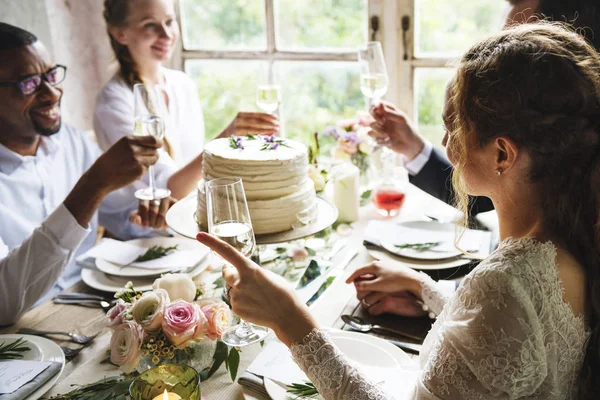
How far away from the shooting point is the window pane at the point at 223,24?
9.62 ft

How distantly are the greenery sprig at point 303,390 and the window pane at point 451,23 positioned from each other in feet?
6.71

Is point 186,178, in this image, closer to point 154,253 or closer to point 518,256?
point 154,253

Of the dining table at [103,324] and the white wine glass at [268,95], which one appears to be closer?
the dining table at [103,324]

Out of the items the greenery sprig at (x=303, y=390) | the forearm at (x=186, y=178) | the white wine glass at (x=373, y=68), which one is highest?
the white wine glass at (x=373, y=68)

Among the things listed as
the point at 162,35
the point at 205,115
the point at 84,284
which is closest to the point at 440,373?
the point at 84,284

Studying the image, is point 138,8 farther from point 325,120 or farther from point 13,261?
point 13,261

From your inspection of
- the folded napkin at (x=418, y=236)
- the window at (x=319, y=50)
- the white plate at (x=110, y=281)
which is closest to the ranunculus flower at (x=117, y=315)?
the white plate at (x=110, y=281)

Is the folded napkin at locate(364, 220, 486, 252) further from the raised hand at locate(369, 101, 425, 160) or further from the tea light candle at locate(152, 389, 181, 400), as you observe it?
the tea light candle at locate(152, 389, 181, 400)

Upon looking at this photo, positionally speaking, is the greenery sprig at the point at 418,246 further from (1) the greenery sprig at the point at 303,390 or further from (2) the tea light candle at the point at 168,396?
(2) the tea light candle at the point at 168,396

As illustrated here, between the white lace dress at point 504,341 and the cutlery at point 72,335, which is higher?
the white lace dress at point 504,341

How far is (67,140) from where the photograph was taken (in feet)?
7.21

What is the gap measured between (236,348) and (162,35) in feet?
5.58

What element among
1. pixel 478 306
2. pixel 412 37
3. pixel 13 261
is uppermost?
pixel 412 37

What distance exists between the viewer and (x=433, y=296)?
1.22 metres
